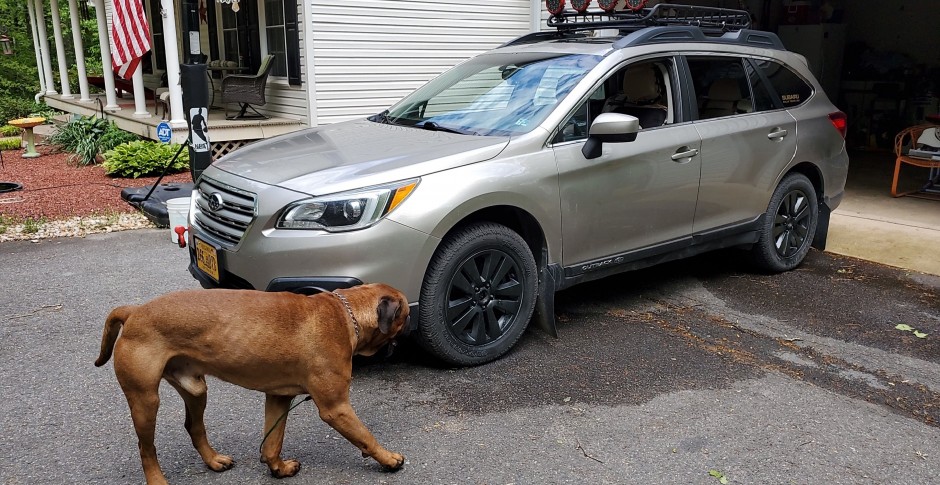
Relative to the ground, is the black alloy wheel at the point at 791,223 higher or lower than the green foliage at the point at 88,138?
higher

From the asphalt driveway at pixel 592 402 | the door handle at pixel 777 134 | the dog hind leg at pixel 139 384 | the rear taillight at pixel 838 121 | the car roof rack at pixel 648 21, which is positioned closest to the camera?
the dog hind leg at pixel 139 384

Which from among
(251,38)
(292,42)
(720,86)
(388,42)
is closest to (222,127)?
(292,42)

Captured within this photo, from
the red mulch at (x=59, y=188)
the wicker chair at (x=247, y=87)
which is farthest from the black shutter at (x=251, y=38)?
the red mulch at (x=59, y=188)

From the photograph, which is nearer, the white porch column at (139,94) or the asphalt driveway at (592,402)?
the asphalt driveway at (592,402)

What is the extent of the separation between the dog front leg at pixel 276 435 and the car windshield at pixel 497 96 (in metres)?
1.98

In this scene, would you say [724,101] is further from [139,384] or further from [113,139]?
[113,139]

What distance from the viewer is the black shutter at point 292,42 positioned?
10156 millimetres

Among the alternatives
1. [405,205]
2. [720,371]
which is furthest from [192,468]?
[720,371]

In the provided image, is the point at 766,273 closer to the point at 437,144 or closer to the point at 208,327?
the point at 437,144

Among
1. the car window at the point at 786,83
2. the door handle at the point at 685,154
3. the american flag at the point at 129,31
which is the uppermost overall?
the american flag at the point at 129,31

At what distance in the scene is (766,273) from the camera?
5.86 metres

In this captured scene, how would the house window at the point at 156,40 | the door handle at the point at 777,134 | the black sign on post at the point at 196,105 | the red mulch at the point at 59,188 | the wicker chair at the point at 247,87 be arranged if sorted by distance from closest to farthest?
1. the door handle at the point at 777,134
2. the black sign on post at the point at 196,105
3. the red mulch at the point at 59,188
4. the wicker chair at the point at 247,87
5. the house window at the point at 156,40

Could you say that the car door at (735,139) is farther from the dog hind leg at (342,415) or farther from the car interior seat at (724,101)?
the dog hind leg at (342,415)

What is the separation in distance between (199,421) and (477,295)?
1526mm
